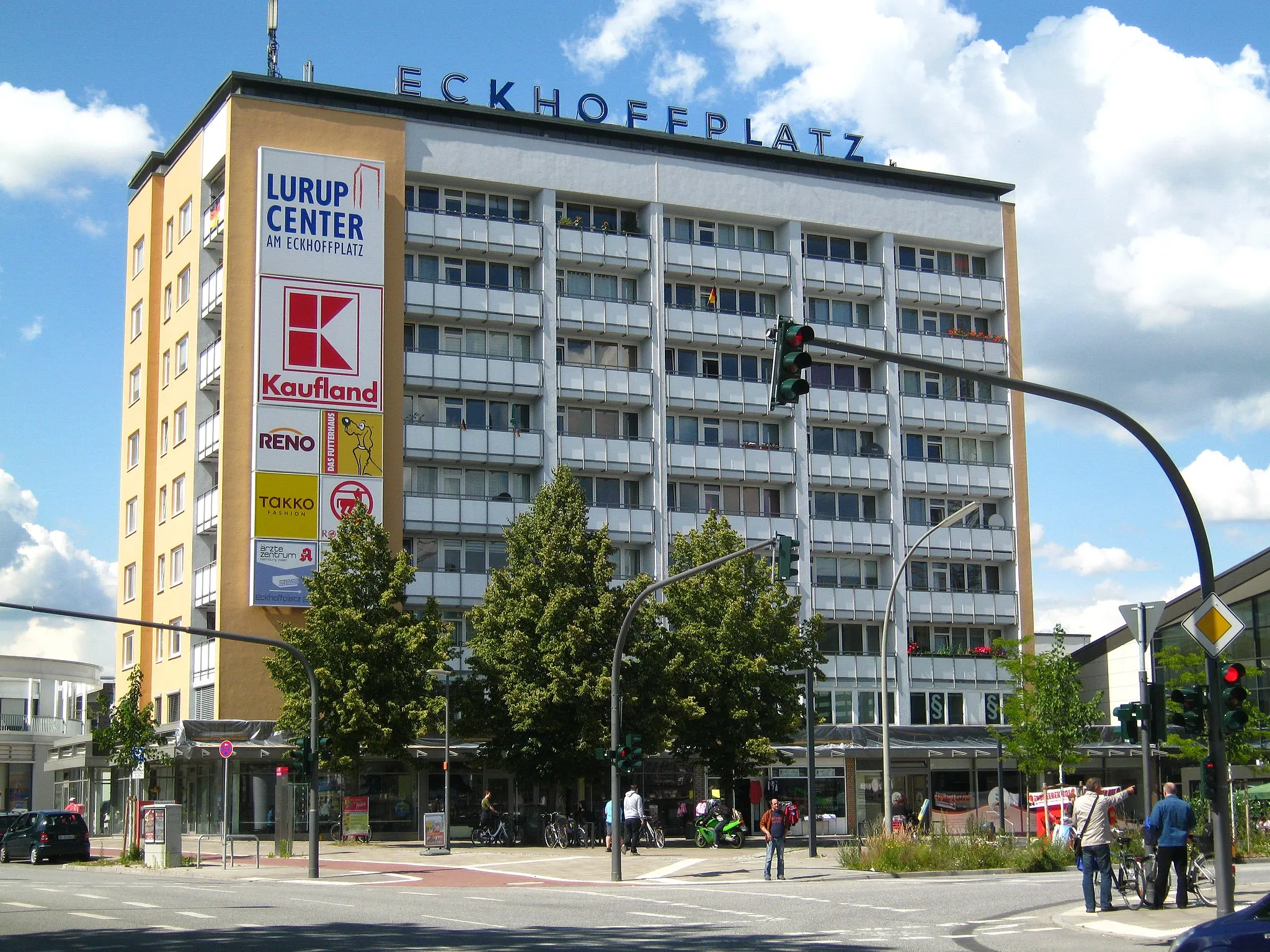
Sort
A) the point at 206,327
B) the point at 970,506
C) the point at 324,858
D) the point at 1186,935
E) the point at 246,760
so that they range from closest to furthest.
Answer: the point at 1186,935
the point at 970,506
the point at 324,858
the point at 246,760
the point at 206,327

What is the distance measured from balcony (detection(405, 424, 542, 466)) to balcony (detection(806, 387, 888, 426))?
443 inches

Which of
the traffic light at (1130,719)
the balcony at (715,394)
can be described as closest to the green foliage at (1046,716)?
the balcony at (715,394)

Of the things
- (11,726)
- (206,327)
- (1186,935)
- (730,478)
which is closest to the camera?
(1186,935)

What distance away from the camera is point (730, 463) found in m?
57.2

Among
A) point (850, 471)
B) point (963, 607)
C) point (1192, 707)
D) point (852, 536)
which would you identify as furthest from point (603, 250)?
point (1192, 707)

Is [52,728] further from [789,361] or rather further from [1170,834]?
[789,361]

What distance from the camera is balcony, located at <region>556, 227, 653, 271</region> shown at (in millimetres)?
55656

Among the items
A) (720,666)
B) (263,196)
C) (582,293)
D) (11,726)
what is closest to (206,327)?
(263,196)

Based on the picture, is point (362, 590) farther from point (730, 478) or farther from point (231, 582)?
point (730, 478)

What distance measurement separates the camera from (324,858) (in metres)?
37.9

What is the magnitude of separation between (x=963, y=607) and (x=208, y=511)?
28733mm

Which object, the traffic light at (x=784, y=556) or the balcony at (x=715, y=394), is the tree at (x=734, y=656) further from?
the traffic light at (x=784, y=556)

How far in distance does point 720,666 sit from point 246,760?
49.6 feet

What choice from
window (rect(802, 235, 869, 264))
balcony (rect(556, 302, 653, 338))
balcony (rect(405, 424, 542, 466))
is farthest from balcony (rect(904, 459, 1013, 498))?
balcony (rect(405, 424, 542, 466))
